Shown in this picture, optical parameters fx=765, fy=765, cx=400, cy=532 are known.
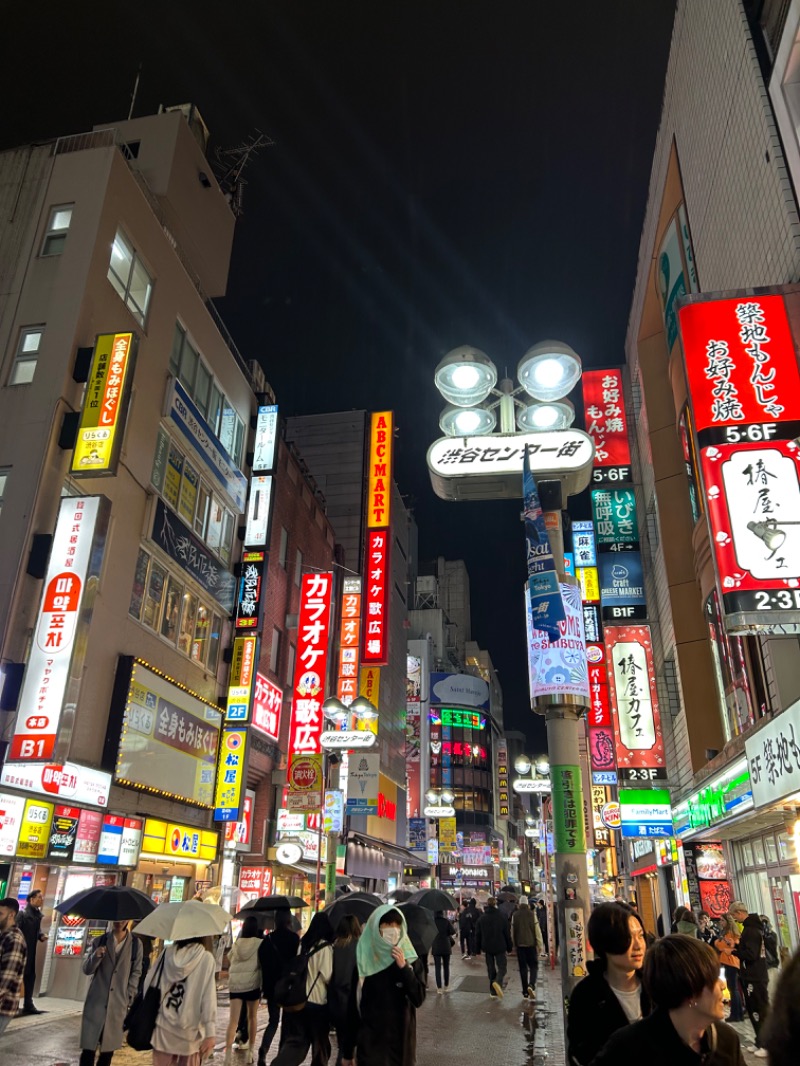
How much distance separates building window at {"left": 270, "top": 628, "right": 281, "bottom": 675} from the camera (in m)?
28.3

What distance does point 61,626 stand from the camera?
14867 mm

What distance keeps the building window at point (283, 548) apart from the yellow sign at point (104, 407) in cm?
1360

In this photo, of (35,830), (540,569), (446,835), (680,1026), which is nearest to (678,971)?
(680,1026)

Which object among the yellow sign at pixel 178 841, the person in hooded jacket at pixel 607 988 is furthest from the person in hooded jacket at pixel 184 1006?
the yellow sign at pixel 178 841

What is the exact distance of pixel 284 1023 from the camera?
291 inches

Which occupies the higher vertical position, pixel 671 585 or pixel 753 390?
pixel 671 585

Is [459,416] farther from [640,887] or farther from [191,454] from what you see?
[640,887]

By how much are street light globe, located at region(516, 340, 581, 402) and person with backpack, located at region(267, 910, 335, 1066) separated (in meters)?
5.82

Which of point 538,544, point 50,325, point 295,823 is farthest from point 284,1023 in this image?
point 295,823

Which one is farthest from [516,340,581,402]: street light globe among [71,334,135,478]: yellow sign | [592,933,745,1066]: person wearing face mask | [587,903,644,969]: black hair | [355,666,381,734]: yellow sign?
[355,666,381,734]: yellow sign

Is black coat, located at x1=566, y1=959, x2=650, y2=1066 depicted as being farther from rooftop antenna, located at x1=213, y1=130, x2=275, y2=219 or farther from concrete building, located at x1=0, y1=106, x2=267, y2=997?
rooftop antenna, located at x1=213, y1=130, x2=275, y2=219

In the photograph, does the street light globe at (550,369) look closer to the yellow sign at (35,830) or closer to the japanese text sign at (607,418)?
the yellow sign at (35,830)

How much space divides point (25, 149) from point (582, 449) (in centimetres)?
1892

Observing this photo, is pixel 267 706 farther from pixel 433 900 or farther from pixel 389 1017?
pixel 389 1017
